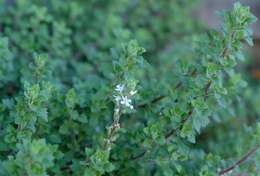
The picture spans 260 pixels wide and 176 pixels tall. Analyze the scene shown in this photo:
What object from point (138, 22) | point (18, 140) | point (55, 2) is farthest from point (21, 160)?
point (138, 22)

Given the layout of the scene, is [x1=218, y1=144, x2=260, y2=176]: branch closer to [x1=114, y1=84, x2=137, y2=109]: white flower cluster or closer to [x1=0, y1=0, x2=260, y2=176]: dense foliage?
[x1=0, y1=0, x2=260, y2=176]: dense foliage

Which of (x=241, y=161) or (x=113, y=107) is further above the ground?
(x=113, y=107)

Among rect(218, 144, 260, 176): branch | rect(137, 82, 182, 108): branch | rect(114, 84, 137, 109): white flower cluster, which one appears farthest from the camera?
rect(137, 82, 182, 108): branch

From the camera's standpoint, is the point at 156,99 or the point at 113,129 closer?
the point at 113,129

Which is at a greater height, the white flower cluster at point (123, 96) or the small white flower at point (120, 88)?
the small white flower at point (120, 88)

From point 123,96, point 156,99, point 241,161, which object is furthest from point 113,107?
point 241,161

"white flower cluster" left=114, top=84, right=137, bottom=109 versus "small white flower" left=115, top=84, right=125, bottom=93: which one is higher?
"small white flower" left=115, top=84, right=125, bottom=93

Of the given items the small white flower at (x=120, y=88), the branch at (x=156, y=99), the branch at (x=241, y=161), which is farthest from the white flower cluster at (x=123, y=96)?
the branch at (x=241, y=161)

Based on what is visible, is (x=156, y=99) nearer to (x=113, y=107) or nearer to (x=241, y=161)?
(x=113, y=107)

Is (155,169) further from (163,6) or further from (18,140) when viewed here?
(163,6)

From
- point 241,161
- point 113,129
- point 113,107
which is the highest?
point 113,107

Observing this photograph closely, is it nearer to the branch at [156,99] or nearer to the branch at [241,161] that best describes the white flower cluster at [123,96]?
the branch at [156,99]

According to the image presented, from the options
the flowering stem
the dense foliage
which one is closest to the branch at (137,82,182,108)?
the dense foliage
